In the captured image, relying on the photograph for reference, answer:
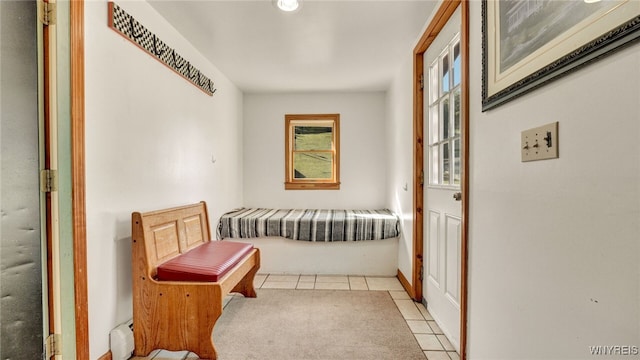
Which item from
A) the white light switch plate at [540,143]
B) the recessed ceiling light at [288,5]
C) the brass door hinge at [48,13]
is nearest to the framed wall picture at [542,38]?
the white light switch plate at [540,143]

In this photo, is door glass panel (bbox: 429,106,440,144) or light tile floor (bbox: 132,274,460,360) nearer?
light tile floor (bbox: 132,274,460,360)

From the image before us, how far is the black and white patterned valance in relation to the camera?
1.71 metres

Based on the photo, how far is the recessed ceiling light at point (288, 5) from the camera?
193 cm

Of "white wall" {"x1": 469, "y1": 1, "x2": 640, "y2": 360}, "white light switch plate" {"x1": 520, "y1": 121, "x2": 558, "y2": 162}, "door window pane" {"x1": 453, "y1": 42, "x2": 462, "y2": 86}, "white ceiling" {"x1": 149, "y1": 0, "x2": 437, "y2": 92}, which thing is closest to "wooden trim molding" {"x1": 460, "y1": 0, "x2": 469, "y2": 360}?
"white wall" {"x1": 469, "y1": 1, "x2": 640, "y2": 360}

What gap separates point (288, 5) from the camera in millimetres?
1965

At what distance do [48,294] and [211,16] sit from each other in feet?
6.54

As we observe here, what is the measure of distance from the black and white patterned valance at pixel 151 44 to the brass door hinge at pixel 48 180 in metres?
0.89

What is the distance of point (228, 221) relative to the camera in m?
3.30

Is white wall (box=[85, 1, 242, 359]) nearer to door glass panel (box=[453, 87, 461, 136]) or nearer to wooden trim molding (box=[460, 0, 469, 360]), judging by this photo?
wooden trim molding (box=[460, 0, 469, 360])

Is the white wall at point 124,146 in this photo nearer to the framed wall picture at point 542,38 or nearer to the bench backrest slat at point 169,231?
the bench backrest slat at point 169,231

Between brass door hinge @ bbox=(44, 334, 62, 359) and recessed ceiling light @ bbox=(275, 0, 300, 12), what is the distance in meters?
2.24

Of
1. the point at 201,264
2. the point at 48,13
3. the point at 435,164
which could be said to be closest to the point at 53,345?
the point at 201,264

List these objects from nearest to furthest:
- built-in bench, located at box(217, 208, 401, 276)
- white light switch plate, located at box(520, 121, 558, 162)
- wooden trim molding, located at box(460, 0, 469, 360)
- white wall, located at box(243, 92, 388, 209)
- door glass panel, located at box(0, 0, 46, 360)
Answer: white light switch plate, located at box(520, 121, 558, 162) → door glass panel, located at box(0, 0, 46, 360) → wooden trim molding, located at box(460, 0, 469, 360) → built-in bench, located at box(217, 208, 401, 276) → white wall, located at box(243, 92, 388, 209)

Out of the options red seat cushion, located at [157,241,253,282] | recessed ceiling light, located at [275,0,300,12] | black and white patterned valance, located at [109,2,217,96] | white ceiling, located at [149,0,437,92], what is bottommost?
red seat cushion, located at [157,241,253,282]
